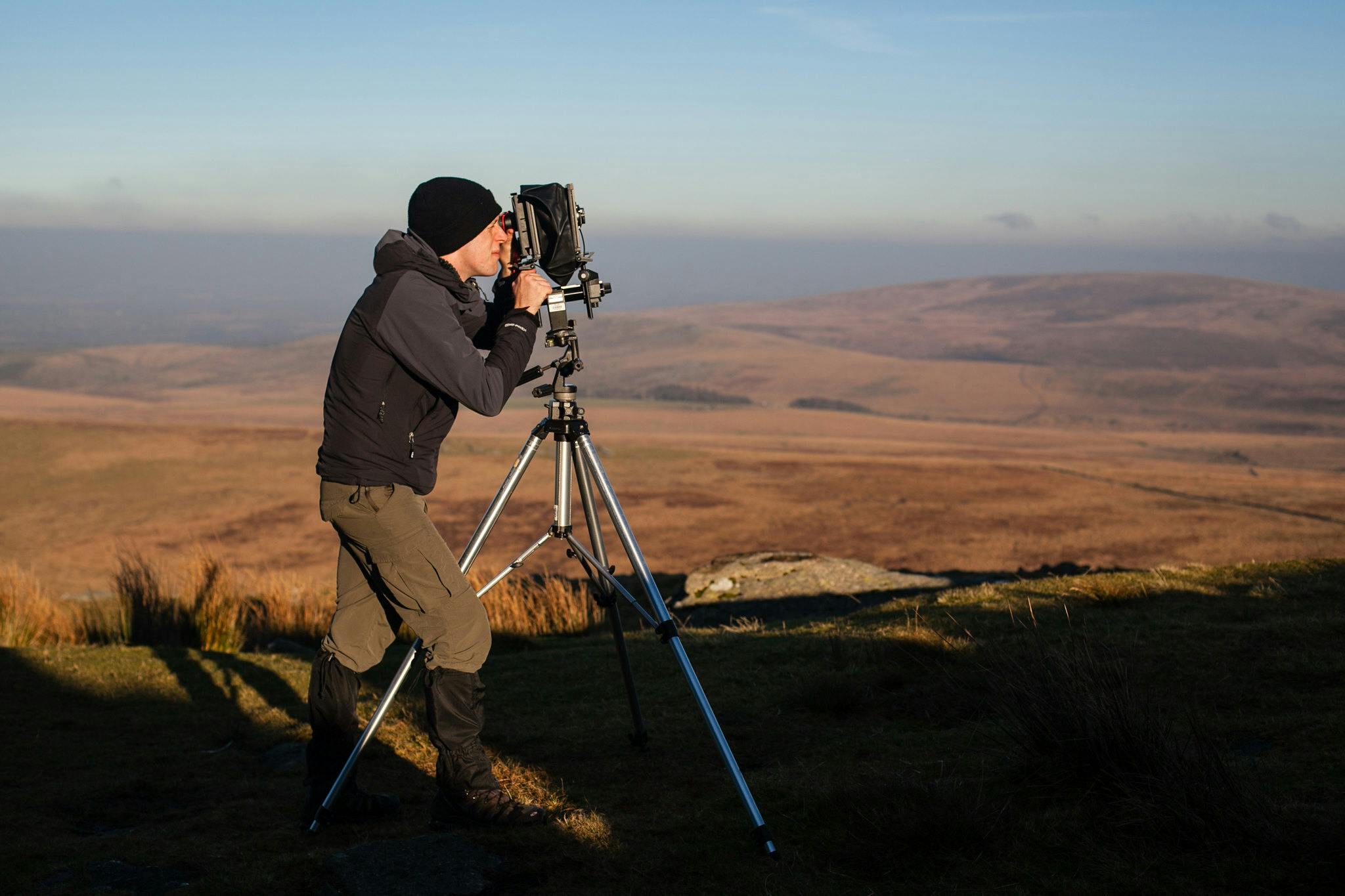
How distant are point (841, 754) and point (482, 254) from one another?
7.07 feet

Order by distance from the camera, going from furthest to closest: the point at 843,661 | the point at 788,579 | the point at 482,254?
1. the point at 788,579
2. the point at 843,661
3. the point at 482,254

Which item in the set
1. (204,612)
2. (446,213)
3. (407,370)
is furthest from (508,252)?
(204,612)

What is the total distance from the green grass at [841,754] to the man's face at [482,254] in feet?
5.76

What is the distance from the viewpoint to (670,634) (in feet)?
11.1

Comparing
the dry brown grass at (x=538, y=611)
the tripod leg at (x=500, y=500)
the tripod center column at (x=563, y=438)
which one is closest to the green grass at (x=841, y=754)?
the tripod leg at (x=500, y=500)

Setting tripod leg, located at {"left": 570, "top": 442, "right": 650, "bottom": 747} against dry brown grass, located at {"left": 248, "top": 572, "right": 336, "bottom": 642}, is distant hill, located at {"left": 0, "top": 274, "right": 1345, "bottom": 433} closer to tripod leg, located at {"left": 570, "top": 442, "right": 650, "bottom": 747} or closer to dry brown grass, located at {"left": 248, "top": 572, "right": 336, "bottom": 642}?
dry brown grass, located at {"left": 248, "top": 572, "right": 336, "bottom": 642}

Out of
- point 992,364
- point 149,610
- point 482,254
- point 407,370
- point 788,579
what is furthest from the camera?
point 992,364

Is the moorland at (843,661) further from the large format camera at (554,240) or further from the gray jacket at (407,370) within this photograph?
the large format camera at (554,240)

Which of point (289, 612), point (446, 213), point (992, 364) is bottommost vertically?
point (992, 364)

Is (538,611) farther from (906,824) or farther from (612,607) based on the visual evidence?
(906,824)

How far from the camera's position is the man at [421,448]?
3057mm

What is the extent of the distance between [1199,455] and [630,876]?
40.3 metres

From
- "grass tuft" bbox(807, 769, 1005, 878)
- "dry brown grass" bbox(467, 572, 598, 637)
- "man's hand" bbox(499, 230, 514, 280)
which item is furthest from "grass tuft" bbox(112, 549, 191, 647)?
"grass tuft" bbox(807, 769, 1005, 878)

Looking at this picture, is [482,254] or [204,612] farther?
[204,612]
